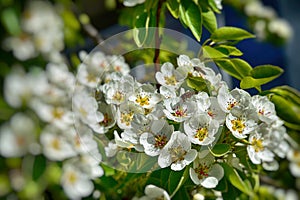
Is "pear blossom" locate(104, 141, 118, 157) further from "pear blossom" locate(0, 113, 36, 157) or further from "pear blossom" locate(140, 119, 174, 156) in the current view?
"pear blossom" locate(0, 113, 36, 157)

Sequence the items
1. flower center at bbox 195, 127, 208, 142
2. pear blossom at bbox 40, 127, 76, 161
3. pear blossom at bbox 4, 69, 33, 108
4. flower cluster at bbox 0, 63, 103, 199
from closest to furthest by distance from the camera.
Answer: flower center at bbox 195, 127, 208, 142 → flower cluster at bbox 0, 63, 103, 199 → pear blossom at bbox 40, 127, 76, 161 → pear blossom at bbox 4, 69, 33, 108

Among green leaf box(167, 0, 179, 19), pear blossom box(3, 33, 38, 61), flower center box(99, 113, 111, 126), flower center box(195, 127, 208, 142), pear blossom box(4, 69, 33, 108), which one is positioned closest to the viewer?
flower center box(195, 127, 208, 142)

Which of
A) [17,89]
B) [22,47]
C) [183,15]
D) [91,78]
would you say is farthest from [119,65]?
[22,47]

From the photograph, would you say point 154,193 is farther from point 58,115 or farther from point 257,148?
point 58,115

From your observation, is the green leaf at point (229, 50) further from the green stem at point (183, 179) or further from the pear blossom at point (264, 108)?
the green stem at point (183, 179)

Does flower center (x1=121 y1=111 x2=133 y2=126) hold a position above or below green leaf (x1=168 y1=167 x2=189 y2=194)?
above

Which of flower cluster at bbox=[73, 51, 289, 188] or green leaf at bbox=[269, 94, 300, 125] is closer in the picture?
flower cluster at bbox=[73, 51, 289, 188]

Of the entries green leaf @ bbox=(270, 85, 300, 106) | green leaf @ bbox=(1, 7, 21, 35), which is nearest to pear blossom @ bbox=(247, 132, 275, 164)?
green leaf @ bbox=(270, 85, 300, 106)

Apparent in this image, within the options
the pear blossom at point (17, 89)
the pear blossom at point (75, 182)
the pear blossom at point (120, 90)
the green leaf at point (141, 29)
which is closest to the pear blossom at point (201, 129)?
the pear blossom at point (120, 90)
